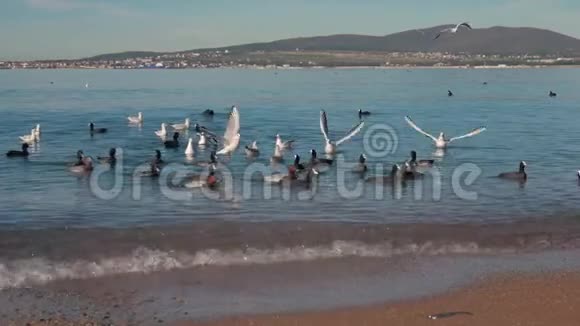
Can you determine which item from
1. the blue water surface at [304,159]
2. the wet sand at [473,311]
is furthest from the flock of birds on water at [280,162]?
the wet sand at [473,311]

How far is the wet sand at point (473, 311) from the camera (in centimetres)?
1048

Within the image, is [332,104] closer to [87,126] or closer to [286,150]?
[87,126]

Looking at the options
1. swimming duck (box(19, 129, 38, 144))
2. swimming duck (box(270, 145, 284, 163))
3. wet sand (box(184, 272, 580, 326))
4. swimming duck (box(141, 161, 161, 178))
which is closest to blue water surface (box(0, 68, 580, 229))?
swimming duck (box(270, 145, 284, 163))

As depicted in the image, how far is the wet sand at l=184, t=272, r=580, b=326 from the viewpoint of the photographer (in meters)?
10.5

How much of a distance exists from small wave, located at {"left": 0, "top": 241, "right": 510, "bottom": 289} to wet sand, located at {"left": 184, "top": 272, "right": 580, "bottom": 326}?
8.71 feet

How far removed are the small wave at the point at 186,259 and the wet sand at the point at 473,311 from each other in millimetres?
2656

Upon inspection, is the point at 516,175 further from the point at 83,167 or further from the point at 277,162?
the point at 83,167

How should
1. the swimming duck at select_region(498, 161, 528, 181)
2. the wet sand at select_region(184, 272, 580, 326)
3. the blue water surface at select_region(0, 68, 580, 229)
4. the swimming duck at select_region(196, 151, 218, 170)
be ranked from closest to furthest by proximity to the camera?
the wet sand at select_region(184, 272, 580, 326) → the blue water surface at select_region(0, 68, 580, 229) → the swimming duck at select_region(498, 161, 528, 181) → the swimming duck at select_region(196, 151, 218, 170)

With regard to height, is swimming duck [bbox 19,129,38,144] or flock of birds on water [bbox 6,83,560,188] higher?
swimming duck [bbox 19,129,38,144]

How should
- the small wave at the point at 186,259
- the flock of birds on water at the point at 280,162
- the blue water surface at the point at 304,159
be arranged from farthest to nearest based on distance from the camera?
the flock of birds on water at the point at 280,162, the blue water surface at the point at 304,159, the small wave at the point at 186,259

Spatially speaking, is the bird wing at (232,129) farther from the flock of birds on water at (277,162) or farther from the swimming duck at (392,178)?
the swimming duck at (392,178)

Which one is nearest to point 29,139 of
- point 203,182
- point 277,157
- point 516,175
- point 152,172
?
point 277,157

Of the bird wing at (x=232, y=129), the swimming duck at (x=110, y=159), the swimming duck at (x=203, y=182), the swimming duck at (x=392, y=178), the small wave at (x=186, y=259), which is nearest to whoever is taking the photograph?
the small wave at (x=186, y=259)

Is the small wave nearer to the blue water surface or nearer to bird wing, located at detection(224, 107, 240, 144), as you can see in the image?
the blue water surface
